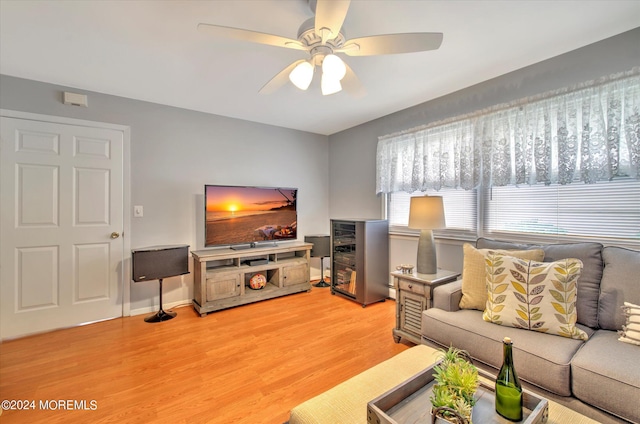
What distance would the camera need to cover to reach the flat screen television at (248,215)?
10.8 ft

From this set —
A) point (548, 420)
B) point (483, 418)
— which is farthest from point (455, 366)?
point (548, 420)

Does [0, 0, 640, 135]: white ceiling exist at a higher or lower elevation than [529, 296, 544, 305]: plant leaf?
higher

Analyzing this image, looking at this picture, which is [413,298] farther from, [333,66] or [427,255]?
[333,66]

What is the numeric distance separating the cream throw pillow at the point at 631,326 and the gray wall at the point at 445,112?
50.9 inches

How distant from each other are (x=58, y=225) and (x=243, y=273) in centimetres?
187

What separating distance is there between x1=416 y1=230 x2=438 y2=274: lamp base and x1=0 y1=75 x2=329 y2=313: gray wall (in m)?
2.32

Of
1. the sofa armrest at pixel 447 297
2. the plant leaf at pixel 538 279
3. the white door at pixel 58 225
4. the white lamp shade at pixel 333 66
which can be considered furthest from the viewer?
the white door at pixel 58 225

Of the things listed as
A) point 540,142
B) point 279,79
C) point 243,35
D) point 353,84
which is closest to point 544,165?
point 540,142

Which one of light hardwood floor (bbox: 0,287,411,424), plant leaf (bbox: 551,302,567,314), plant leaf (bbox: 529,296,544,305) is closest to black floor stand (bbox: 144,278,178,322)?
light hardwood floor (bbox: 0,287,411,424)

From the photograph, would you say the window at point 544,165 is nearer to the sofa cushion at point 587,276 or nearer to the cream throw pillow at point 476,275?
the sofa cushion at point 587,276

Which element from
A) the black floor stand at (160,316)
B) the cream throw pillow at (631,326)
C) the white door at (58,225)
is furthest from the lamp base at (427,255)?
the white door at (58,225)

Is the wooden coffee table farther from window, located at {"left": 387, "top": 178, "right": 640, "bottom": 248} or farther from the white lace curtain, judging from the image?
the white lace curtain

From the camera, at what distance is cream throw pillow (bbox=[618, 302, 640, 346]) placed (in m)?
1.47

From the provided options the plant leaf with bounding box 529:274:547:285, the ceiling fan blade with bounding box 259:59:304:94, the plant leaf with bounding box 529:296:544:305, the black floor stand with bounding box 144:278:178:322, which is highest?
the ceiling fan blade with bounding box 259:59:304:94
